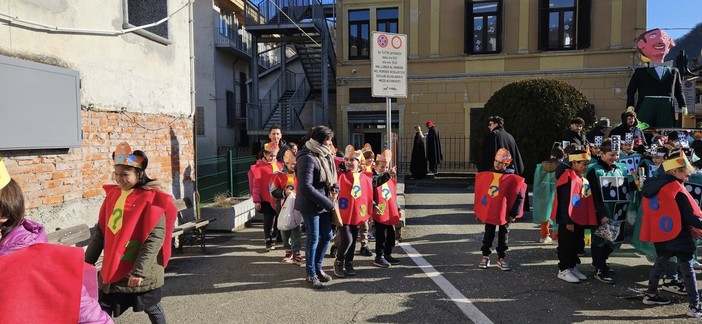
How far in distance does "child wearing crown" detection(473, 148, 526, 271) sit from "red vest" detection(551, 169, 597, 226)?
1.83 feet

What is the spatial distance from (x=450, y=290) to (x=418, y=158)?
33.6 feet

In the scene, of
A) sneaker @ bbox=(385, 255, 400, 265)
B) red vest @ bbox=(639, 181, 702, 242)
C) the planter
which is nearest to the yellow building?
the planter

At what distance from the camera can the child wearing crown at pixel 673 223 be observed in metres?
4.33

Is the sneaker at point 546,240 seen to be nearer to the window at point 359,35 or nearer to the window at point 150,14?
the window at point 150,14

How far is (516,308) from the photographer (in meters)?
4.60

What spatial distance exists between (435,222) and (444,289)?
386cm

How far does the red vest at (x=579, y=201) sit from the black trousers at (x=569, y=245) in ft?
0.39

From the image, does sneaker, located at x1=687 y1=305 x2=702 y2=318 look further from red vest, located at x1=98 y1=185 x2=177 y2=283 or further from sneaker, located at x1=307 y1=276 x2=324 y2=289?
red vest, located at x1=98 y1=185 x2=177 y2=283

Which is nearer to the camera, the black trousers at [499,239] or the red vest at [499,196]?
the red vest at [499,196]

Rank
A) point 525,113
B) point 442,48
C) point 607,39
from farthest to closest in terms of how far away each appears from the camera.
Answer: point 442,48 < point 607,39 < point 525,113

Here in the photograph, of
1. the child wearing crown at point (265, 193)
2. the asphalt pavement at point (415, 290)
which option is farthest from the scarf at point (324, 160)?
the child wearing crown at point (265, 193)

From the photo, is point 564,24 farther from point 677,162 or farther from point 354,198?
point 354,198

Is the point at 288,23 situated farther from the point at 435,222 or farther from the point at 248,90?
the point at 435,222

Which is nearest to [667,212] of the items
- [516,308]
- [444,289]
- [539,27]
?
[516,308]
